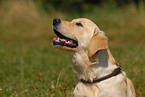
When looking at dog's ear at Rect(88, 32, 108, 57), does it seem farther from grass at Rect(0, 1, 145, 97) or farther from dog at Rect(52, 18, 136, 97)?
grass at Rect(0, 1, 145, 97)

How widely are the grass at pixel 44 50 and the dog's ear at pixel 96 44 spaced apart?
41.4 inches

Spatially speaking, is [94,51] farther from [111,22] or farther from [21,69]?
[111,22]

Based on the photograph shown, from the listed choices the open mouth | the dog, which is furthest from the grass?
the open mouth

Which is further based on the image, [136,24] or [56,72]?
[136,24]

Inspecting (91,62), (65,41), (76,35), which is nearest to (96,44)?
(91,62)

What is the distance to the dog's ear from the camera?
310 cm

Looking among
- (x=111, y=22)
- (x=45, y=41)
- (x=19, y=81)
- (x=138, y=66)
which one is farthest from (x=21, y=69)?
(x=111, y=22)

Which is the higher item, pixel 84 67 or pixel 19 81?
pixel 84 67

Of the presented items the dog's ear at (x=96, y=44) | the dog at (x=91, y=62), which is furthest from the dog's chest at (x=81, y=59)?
the dog's ear at (x=96, y=44)

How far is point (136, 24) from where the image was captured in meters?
11.2

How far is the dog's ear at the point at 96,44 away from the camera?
10.2ft

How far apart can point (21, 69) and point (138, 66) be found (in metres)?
2.80

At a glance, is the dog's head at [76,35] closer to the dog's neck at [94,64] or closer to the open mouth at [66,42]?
the open mouth at [66,42]

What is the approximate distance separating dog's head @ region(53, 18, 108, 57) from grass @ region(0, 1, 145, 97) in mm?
906
